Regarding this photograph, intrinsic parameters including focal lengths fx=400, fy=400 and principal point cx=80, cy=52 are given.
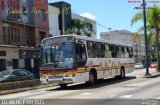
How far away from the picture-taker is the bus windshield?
910 inches

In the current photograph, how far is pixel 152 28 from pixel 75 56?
78.7ft

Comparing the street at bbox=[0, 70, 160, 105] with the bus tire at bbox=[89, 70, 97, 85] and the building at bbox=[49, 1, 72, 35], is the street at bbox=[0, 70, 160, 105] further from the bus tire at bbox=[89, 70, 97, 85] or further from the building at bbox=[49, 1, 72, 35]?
the building at bbox=[49, 1, 72, 35]

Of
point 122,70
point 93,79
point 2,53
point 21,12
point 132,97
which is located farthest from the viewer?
point 21,12

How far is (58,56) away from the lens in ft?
76.5

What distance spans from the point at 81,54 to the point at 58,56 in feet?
4.92

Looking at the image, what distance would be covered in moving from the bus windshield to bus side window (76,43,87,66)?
530 millimetres

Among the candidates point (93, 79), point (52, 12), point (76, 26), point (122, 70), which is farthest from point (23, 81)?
point (76, 26)

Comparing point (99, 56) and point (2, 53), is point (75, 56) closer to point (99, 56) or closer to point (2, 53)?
point (99, 56)

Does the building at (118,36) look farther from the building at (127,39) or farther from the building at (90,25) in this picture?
the building at (90,25)

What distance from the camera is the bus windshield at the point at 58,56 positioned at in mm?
23109

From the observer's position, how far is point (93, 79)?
25.8 m

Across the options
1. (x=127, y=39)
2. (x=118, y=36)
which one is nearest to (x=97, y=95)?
(x=118, y=36)

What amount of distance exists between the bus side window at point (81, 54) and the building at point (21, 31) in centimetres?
1778

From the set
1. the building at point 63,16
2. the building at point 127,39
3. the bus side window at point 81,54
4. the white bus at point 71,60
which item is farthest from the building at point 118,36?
the bus side window at point 81,54
